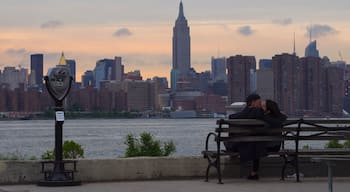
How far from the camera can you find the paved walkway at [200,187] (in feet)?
38.2

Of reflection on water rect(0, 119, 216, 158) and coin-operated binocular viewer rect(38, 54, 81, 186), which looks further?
reflection on water rect(0, 119, 216, 158)

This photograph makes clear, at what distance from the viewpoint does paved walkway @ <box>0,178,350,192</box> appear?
1163 centimetres

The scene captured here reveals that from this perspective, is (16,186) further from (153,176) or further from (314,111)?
(314,111)

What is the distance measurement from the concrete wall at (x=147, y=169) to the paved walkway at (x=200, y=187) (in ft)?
0.93

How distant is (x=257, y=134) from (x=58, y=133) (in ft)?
9.62

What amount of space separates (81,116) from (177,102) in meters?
21.5

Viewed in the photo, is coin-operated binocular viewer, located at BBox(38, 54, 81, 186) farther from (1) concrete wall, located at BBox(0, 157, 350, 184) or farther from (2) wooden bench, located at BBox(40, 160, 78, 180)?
(1) concrete wall, located at BBox(0, 157, 350, 184)

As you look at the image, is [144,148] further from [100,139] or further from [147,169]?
[100,139]

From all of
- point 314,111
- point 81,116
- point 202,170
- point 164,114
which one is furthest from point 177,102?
point 202,170

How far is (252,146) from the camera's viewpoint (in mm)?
12500

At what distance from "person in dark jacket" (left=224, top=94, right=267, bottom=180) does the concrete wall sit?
1.23 ft

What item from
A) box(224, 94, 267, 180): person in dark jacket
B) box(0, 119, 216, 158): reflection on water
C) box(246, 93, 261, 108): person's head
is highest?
box(246, 93, 261, 108): person's head

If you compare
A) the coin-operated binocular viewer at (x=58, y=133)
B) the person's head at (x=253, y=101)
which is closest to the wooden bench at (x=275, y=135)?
the person's head at (x=253, y=101)

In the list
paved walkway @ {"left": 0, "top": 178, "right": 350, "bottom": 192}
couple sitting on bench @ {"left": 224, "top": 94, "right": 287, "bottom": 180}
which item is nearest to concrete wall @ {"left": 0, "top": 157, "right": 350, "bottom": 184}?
paved walkway @ {"left": 0, "top": 178, "right": 350, "bottom": 192}
